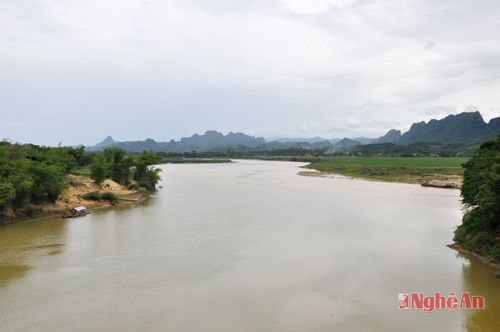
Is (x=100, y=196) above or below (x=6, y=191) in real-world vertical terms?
below

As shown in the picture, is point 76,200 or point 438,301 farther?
point 76,200

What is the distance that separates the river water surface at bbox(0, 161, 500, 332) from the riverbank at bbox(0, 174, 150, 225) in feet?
4.77

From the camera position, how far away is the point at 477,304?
1427 centimetres

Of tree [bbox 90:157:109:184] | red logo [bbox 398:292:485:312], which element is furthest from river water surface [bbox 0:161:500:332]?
tree [bbox 90:157:109:184]

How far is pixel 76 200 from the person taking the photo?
35938 millimetres

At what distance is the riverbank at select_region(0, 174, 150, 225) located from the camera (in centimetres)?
2987

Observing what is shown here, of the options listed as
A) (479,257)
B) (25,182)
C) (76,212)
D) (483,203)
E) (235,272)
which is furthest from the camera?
(76,212)

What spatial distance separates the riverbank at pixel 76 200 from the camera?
98.0 feet

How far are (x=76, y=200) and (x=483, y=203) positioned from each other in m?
30.4

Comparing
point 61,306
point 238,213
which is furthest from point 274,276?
point 238,213

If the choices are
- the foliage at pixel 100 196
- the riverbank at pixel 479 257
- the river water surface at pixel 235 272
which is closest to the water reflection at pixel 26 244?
the river water surface at pixel 235 272

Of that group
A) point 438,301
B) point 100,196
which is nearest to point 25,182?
point 100,196

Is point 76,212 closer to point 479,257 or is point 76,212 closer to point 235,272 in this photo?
point 235,272

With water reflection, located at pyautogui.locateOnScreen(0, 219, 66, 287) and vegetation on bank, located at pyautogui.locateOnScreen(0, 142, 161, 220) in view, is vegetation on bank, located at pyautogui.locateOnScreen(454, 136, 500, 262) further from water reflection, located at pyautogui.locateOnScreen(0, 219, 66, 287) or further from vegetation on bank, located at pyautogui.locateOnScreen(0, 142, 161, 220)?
vegetation on bank, located at pyautogui.locateOnScreen(0, 142, 161, 220)
